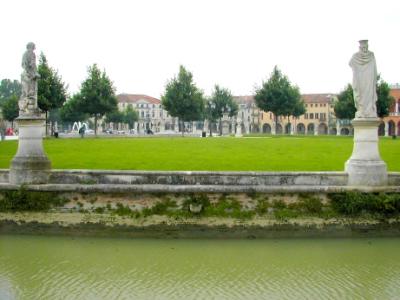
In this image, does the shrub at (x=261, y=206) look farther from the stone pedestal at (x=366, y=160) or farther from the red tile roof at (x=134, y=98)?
the red tile roof at (x=134, y=98)

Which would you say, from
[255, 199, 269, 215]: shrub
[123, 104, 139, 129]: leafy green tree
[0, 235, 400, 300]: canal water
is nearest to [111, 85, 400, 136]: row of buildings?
[123, 104, 139, 129]: leafy green tree

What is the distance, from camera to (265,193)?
11.7m

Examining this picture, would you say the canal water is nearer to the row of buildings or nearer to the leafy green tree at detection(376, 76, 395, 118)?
the leafy green tree at detection(376, 76, 395, 118)

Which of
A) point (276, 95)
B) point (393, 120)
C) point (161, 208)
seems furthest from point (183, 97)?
point (161, 208)

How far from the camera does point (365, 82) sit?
489 inches

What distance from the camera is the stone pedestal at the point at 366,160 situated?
475 inches

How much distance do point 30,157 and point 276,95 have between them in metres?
49.9

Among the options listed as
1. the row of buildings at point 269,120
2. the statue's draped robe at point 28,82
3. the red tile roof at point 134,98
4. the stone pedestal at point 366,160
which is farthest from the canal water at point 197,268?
the red tile roof at point 134,98

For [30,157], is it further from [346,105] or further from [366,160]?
[346,105]

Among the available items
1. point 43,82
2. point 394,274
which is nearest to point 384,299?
point 394,274

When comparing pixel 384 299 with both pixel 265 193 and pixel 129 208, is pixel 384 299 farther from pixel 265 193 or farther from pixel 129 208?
pixel 129 208

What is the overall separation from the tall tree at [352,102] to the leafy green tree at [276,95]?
6.77m

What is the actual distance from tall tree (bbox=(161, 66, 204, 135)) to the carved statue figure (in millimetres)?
45684

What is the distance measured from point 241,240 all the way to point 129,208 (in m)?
2.75
